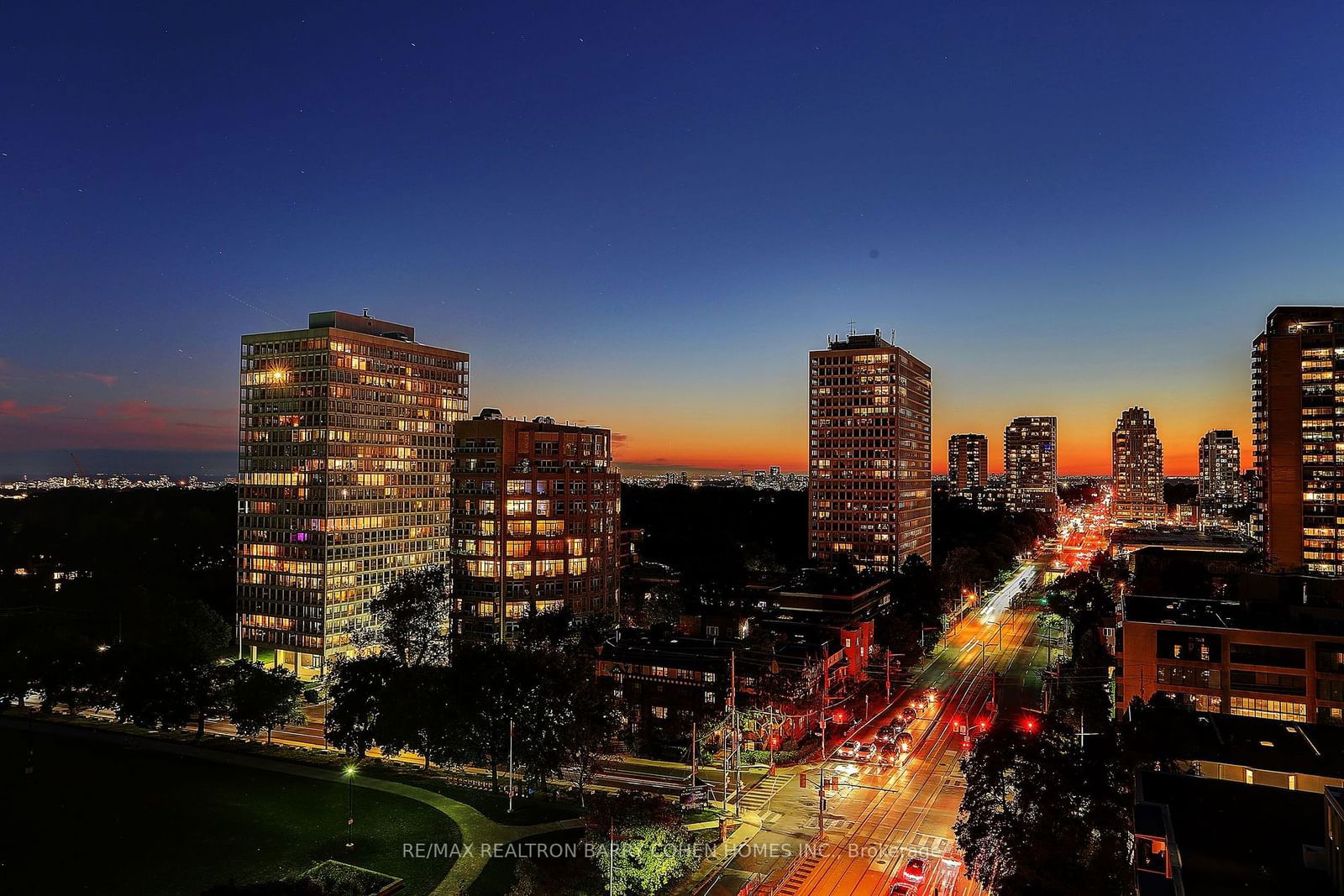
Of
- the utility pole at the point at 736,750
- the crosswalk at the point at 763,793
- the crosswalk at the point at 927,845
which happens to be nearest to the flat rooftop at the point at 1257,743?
the crosswalk at the point at 927,845

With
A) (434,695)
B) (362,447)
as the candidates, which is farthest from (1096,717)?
(362,447)

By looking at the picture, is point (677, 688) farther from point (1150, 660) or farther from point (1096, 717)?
point (1150, 660)

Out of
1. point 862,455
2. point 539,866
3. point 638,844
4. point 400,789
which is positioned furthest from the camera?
point 862,455

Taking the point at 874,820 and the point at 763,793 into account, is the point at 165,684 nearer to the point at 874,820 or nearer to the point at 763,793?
the point at 763,793

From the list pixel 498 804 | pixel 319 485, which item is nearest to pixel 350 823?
pixel 498 804

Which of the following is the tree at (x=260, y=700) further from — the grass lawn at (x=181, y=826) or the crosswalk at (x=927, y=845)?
the crosswalk at (x=927, y=845)

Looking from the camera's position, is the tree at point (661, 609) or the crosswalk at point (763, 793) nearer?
the crosswalk at point (763, 793)
